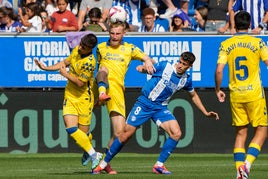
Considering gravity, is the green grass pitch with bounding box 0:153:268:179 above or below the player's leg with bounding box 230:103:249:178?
below

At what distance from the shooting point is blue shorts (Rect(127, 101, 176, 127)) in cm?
1659

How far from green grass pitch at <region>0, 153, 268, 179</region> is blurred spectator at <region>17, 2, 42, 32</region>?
290 cm

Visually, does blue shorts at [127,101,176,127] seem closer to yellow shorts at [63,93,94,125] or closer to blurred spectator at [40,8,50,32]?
yellow shorts at [63,93,94,125]

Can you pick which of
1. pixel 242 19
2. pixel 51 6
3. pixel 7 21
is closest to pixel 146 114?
pixel 242 19

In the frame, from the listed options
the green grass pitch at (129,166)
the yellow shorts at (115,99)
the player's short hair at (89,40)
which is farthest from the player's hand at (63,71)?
the green grass pitch at (129,166)

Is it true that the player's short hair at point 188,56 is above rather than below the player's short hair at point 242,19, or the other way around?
below

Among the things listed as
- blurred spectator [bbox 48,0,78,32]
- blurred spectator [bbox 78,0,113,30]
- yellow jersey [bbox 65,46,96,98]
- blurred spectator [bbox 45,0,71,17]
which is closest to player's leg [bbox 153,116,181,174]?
yellow jersey [bbox 65,46,96,98]

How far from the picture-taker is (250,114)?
1468 centimetres

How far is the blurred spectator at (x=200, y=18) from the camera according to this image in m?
23.1

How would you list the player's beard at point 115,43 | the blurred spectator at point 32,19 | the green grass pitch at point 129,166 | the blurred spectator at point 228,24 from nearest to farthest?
the green grass pitch at point 129,166 < the player's beard at point 115,43 < the blurred spectator at point 228,24 < the blurred spectator at point 32,19

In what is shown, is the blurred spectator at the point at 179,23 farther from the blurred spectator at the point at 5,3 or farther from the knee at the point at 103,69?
the knee at the point at 103,69

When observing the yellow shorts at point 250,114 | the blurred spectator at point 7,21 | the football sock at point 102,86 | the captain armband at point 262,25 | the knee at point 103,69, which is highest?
the blurred spectator at point 7,21

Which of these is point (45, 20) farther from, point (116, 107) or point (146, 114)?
point (146, 114)

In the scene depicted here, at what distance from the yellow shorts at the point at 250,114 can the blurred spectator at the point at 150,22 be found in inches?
318
